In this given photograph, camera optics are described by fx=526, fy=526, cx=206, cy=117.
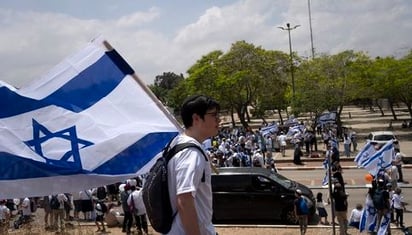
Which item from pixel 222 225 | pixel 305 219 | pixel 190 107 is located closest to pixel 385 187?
pixel 305 219

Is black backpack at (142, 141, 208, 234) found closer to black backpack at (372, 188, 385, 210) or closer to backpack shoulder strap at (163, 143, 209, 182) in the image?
backpack shoulder strap at (163, 143, 209, 182)

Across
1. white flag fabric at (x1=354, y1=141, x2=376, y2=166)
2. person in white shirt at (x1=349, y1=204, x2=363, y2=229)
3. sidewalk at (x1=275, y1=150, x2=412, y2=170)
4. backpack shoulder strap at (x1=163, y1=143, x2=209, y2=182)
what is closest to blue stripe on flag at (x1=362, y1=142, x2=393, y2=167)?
white flag fabric at (x1=354, y1=141, x2=376, y2=166)

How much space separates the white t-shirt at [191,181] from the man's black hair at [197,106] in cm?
15

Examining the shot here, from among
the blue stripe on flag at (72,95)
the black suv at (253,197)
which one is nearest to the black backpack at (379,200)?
the black suv at (253,197)

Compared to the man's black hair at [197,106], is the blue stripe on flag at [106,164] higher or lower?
lower

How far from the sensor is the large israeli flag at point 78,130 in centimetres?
486

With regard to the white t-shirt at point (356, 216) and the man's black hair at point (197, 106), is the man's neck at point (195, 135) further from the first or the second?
the white t-shirt at point (356, 216)

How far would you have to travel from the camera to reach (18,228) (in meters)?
13.6

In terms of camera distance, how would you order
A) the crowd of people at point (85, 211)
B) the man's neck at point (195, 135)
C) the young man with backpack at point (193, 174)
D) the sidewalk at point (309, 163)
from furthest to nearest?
the sidewalk at point (309, 163) < the crowd of people at point (85, 211) < the man's neck at point (195, 135) < the young man with backpack at point (193, 174)

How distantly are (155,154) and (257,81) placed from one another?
41.1 m

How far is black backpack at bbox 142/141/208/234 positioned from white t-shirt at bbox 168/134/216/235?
24 mm

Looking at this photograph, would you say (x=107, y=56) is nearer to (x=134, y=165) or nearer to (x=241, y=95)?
(x=134, y=165)

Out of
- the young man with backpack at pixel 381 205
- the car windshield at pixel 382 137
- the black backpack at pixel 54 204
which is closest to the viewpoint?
the young man with backpack at pixel 381 205

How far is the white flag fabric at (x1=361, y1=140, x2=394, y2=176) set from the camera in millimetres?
13711
